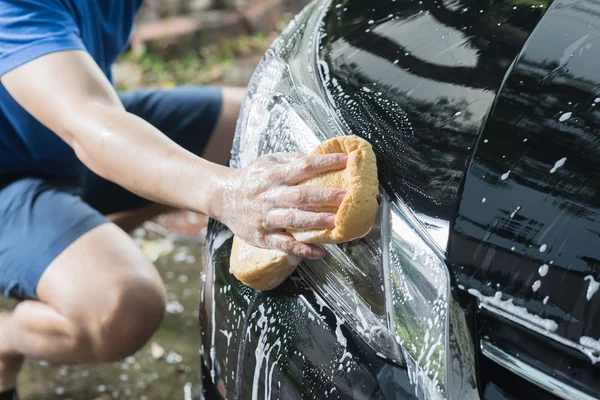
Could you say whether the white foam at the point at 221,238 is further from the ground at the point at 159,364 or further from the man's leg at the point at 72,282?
the ground at the point at 159,364

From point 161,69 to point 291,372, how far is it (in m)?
3.61

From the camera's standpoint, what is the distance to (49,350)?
194 cm

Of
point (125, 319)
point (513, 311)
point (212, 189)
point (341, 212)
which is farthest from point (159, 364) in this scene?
point (513, 311)

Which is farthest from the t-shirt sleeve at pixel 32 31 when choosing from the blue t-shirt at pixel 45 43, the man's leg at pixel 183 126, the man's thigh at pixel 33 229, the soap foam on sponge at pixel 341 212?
the soap foam on sponge at pixel 341 212

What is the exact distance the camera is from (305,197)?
1113 mm

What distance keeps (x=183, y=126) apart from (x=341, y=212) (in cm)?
134

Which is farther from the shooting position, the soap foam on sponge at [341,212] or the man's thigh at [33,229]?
the man's thigh at [33,229]

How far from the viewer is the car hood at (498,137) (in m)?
0.90

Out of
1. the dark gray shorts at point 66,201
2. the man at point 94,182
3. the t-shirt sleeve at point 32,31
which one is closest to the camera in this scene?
the man at point 94,182

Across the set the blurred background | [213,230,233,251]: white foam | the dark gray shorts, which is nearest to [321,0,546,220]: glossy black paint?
[213,230,233,251]: white foam

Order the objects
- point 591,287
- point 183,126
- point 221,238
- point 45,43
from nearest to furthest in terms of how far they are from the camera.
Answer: point 591,287 < point 221,238 < point 45,43 < point 183,126

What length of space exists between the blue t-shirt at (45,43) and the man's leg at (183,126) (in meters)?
0.16

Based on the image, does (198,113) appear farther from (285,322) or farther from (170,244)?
(285,322)

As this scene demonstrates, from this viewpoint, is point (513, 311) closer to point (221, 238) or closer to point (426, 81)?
point (426, 81)
